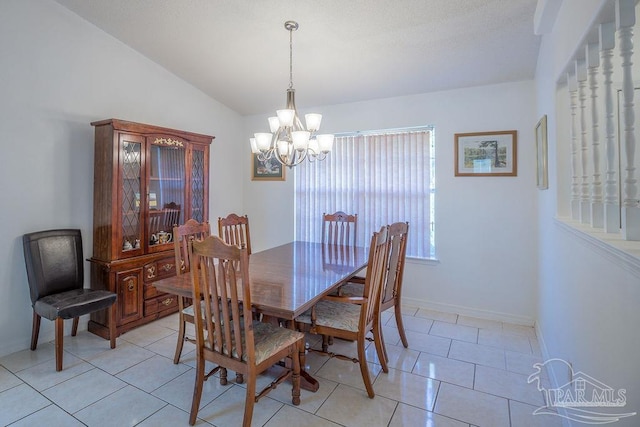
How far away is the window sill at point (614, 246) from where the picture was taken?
97cm

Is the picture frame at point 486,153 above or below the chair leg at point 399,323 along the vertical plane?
above

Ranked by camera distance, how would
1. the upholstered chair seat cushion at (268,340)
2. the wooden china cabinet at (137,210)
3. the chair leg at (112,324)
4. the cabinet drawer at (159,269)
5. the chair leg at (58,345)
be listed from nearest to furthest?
the upholstered chair seat cushion at (268,340), the chair leg at (58,345), the chair leg at (112,324), the wooden china cabinet at (137,210), the cabinet drawer at (159,269)

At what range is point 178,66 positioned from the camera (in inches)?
141

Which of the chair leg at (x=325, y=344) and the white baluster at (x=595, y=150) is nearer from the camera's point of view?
the white baluster at (x=595, y=150)

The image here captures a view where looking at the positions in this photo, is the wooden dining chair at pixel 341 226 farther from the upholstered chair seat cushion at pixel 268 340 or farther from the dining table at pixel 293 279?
the upholstered chair seat cushion at pixel 268 340

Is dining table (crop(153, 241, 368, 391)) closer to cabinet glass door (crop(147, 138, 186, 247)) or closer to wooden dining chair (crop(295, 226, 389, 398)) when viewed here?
wooden dining chair (crop(295, 226, 389, 398))

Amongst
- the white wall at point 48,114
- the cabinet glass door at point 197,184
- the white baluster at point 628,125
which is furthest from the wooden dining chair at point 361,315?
the white wall at point 48,114

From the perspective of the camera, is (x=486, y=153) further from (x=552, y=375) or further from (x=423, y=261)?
(x=552, y=375)

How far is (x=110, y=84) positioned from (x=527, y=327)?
15.6ft

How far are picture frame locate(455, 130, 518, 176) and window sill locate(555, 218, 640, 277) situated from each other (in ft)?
5.86

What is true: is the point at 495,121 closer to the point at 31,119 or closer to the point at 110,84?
the point at 110,84

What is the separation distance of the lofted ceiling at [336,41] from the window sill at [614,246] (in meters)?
1.70

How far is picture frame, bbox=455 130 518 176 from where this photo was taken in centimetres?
323

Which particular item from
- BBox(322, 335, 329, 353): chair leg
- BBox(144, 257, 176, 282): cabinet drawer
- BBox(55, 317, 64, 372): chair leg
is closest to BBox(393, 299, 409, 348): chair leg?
BBox(322, 335, 329, 353): chair leg
